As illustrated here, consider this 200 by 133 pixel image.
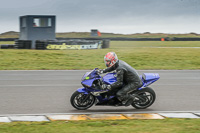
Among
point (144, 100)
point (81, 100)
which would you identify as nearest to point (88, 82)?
point (81, 100)

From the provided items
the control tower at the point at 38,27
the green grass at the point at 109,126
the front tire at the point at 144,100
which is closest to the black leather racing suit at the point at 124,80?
the front tire at the point at 144,100

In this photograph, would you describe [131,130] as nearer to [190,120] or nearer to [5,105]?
[190,120]

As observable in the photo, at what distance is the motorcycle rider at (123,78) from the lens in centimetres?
834

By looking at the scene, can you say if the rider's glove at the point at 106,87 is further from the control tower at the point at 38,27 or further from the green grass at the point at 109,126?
the control tower at the point at 38,27

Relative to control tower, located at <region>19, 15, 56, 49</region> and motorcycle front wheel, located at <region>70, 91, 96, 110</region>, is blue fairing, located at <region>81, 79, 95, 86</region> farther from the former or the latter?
control tower, located at <region>19, 15, 56, 49</region>

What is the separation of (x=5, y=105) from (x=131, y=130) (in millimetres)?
4001

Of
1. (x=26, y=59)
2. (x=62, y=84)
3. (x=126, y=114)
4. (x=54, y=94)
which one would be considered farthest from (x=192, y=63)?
(x=126, y=114)

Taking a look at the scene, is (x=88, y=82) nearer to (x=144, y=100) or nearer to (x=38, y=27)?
(x=144, y=100)

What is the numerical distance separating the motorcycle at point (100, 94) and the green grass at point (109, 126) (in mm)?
1398

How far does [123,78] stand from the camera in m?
8.75

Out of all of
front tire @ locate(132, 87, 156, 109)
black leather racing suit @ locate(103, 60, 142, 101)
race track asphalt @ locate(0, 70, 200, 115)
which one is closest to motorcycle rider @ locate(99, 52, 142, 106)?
black leather racing suit @ locate(103, 60, 142, 101)

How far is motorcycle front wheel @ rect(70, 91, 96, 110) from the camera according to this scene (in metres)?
8.66

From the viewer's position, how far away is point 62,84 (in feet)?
45.2

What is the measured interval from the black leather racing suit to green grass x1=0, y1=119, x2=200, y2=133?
1.36m
